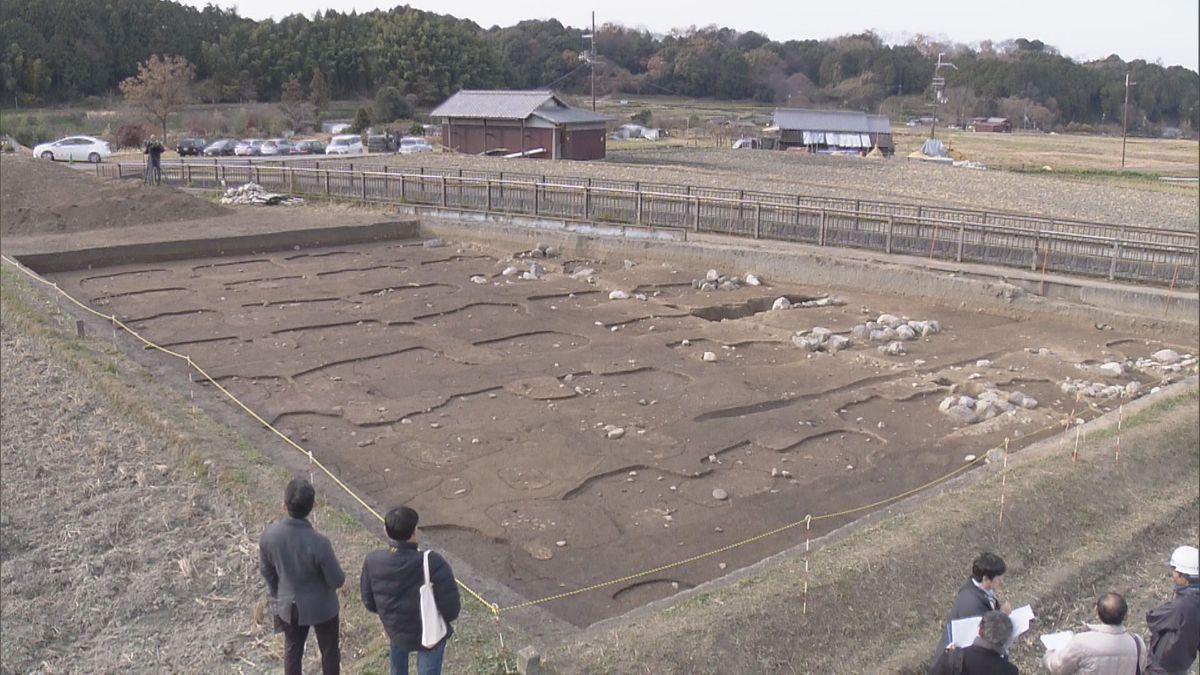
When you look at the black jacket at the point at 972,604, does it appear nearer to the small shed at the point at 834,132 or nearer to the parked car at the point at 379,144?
the parked car at the point at 379,144

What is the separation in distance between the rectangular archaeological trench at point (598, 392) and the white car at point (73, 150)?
2038 centimetres

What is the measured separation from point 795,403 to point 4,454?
8869 mm

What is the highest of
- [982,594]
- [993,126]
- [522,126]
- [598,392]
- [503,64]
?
[503,64]

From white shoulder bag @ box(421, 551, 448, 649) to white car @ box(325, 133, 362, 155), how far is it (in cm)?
4341

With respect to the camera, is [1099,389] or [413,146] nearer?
[1099,389]

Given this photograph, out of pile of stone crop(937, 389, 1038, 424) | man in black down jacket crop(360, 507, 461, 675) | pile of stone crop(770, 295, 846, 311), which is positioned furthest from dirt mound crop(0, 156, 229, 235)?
man in black down jacket crop(360, 507, 461, 675)

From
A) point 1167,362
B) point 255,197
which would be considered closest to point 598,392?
point 1167,362

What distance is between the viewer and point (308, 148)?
4647 cm

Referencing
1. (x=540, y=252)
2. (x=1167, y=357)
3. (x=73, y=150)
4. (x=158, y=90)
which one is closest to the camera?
(x=1167, y=357)

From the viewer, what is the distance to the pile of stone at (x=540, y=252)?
22969 millimetres

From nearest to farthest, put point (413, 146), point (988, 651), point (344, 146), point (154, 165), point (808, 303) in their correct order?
point (988, 651) → point (808, 303) → point (154, 165) → point (344, 146) → point (413, 146)

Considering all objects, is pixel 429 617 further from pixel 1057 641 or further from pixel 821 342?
pixel 821 342

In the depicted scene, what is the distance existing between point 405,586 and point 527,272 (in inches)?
625

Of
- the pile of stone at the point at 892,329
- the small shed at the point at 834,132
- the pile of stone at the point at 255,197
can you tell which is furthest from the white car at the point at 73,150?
the small shed at the point at 834,132
